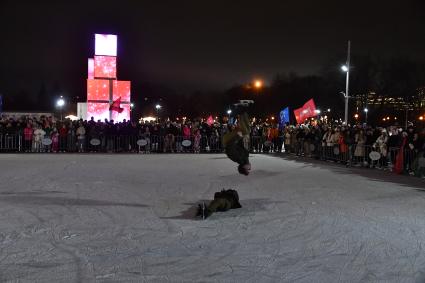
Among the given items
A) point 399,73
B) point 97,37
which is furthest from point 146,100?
point 97,37

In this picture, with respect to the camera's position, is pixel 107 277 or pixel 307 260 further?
pixel 307 260

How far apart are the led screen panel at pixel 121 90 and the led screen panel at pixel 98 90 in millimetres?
481

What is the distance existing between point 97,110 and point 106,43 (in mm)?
4641

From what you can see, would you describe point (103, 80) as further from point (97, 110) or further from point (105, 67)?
point (97, 110)

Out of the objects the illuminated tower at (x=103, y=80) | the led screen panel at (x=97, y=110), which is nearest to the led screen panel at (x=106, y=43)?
the illuminated tower at (x=103, y=80)

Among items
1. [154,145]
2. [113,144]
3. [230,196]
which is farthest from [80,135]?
[230,196]

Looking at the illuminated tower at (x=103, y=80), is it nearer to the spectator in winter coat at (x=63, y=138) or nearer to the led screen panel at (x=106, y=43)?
the led screen panel at (x=106, y=43)

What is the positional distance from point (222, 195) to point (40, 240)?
11.7 ft

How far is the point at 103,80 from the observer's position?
3391 cm

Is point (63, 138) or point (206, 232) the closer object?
point (206, 232)

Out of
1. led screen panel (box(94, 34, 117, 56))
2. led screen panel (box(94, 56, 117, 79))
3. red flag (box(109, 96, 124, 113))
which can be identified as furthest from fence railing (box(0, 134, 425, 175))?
led screen panel (box(94, 34, 117, 56))

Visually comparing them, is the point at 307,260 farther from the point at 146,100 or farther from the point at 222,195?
the point at 146,100

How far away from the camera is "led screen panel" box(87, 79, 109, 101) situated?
33812mm

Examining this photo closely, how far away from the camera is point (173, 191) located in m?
11.9
